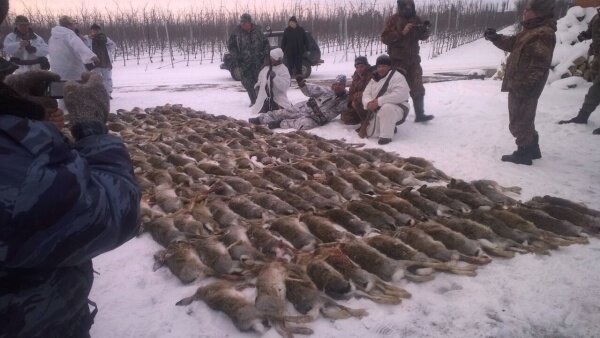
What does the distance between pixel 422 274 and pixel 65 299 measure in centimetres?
268

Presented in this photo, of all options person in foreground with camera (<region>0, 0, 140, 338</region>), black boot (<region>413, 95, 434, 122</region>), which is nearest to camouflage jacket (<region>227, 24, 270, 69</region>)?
black boot (<region>413, 95, 434, 122</region>)

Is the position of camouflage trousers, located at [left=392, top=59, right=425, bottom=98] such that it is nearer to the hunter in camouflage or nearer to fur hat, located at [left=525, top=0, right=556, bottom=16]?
fur hat, located at [left=525, top=0, right=556, bottom=16]

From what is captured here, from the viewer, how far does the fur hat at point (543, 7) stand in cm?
546

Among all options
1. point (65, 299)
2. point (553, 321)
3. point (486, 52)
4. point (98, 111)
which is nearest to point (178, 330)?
point (65, 299)

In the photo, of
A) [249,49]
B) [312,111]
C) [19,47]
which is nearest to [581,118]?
[312,111]

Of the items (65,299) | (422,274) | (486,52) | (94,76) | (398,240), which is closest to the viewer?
(65,299)

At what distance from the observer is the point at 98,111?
74.7 inches

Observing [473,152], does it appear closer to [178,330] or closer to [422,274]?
[422,274]

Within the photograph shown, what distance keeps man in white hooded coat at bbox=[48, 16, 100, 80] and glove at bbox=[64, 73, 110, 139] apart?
773 cm

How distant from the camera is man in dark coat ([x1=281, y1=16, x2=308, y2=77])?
1234cm

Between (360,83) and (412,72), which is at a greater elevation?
(412,72)

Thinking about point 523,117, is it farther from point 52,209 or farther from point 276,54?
point 52,209

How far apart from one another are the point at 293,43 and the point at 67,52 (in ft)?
19.5

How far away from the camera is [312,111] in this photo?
29.0ft
